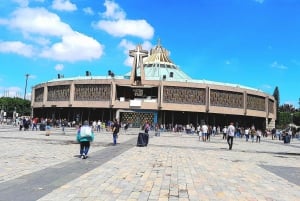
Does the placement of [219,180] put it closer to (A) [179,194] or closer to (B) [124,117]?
(A) [179,194]

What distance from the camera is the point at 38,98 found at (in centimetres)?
7981

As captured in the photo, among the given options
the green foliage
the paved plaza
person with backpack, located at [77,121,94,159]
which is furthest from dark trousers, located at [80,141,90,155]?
the green foliage

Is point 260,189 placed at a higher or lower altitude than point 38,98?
lower

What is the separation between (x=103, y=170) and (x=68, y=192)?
126 inches

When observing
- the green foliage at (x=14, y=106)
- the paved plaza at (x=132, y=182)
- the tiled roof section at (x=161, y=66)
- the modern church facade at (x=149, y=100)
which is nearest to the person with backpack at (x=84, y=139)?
the paved plaza at (x=132, y=182)

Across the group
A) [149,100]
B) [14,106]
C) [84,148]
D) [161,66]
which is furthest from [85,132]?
[14,106]

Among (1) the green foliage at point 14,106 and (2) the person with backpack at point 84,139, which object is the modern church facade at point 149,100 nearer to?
(1) the green foliage at point 14,106

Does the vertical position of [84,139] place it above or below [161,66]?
below

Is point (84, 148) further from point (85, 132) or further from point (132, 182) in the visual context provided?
point (132, 182)

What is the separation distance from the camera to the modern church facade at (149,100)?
66875 mm

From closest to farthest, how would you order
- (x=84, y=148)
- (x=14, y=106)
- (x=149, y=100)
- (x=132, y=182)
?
1. (x=132, y=182)
2. (x=84, y=148)
3. (x=149, y=100)
4. (x=14, y=106)

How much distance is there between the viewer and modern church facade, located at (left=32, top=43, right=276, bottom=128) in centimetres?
6688

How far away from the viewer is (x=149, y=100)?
67125mm

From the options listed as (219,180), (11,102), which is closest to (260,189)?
(219,180)
